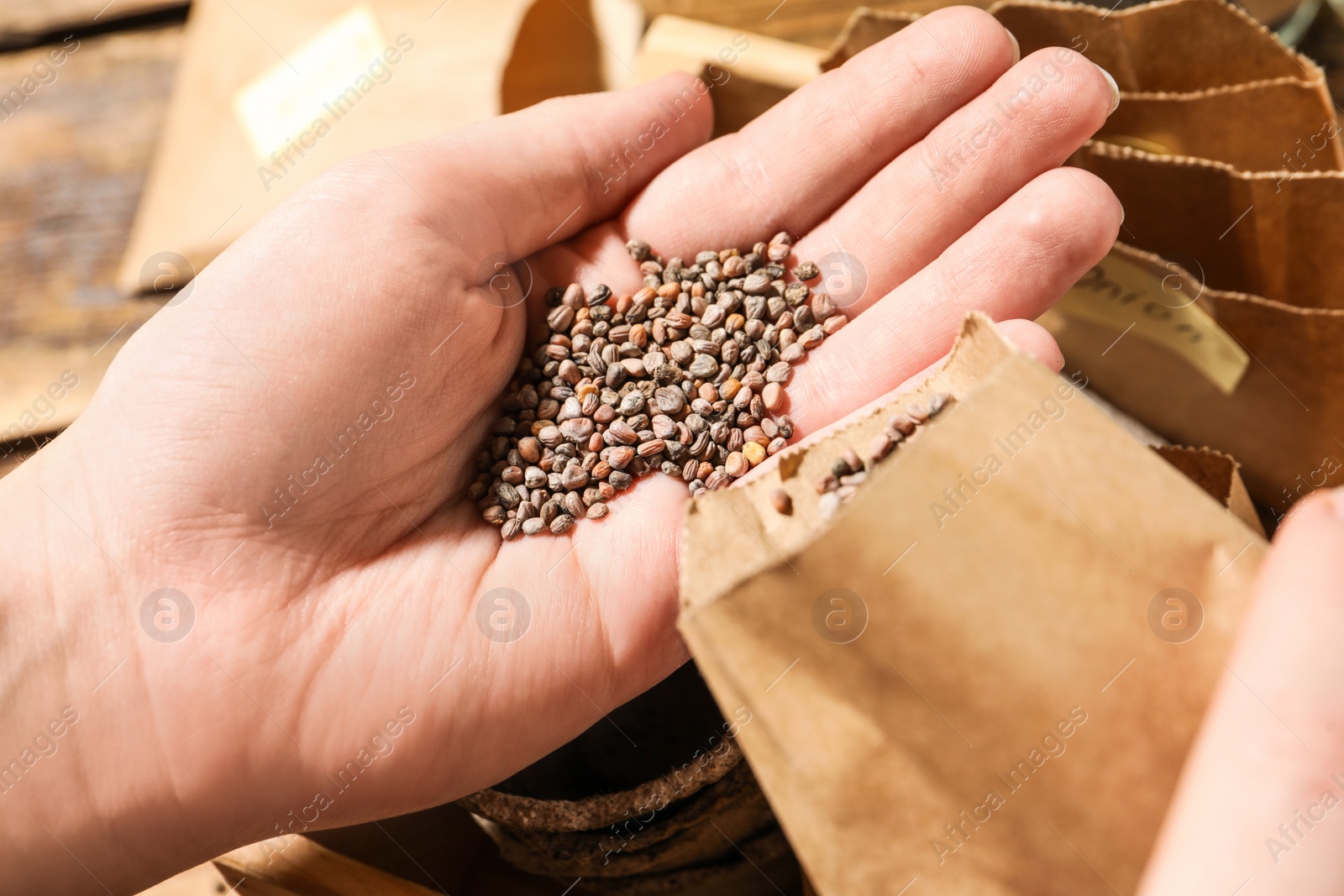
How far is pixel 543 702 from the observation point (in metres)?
1.15

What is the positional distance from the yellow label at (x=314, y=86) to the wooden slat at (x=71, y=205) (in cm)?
53

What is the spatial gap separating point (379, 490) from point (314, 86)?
1.27 metres

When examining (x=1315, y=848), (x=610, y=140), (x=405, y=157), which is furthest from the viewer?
(x=610, y=140)

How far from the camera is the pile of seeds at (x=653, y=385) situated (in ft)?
4.29

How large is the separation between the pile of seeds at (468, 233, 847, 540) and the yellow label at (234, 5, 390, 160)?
91 cm

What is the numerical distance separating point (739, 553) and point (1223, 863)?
17.4 inches

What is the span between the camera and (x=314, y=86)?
1.96 m

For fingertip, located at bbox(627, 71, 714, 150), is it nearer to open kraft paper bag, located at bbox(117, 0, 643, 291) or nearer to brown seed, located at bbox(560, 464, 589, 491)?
open kraft paper bag, located at bbox(117, 0, 643, 291)

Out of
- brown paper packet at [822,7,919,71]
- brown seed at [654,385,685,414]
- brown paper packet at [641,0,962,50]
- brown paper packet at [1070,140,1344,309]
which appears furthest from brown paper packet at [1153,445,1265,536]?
brown paper packet at [641,0,962,50]

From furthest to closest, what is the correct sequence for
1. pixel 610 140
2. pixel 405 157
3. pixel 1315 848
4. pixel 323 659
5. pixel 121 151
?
1. pixel 121 151
2. pixel 610 140
3. pixel 405 157
4. pixel 323 659
5. pixel 1315 848

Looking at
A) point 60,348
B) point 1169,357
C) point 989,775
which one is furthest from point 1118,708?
point 60,348

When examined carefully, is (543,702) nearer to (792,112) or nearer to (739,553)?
(739,553)

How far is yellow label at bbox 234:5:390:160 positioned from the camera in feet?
6.31

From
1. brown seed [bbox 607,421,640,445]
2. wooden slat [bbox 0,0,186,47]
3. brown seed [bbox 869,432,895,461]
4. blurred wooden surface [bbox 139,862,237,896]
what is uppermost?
wooden slat [bbox 0,0,186,47]
